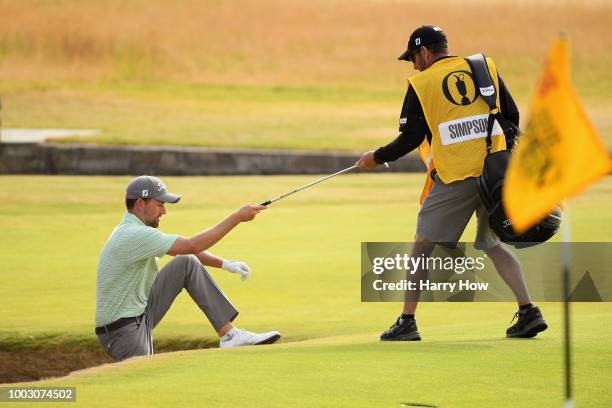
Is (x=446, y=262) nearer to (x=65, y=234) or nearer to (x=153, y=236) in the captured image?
(x=153, y=236)

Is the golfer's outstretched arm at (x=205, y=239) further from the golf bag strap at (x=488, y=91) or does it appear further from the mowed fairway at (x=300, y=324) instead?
the golf bag strap at (x=488, y=91)

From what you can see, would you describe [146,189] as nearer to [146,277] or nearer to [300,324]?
[146,277]

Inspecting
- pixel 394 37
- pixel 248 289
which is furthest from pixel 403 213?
pixel 394 37

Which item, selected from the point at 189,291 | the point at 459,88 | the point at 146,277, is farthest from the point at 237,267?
the point at 459,88

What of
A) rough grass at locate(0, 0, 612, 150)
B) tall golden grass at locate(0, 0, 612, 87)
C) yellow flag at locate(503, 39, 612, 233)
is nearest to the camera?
yellow flag at locate(503, 39, 612, 233)

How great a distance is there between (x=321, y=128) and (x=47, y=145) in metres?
8.26

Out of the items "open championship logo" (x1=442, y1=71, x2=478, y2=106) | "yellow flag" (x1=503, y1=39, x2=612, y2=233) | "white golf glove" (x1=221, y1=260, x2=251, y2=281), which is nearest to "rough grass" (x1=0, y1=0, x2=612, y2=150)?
"white golf glove" (x1=221, y1=260, x2=251, y2=281)

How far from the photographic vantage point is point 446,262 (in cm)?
898

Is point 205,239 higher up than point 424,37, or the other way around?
point 424,37

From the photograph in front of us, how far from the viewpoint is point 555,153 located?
4.20 metres

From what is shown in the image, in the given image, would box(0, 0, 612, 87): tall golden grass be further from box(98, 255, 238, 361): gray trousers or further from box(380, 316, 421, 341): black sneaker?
box(380, 316, 421, 341): black sneaker

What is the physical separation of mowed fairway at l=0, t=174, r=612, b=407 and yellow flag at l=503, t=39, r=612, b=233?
1603mm

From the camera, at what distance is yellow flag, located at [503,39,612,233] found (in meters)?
4.12

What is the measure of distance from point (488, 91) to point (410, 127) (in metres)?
0.47
